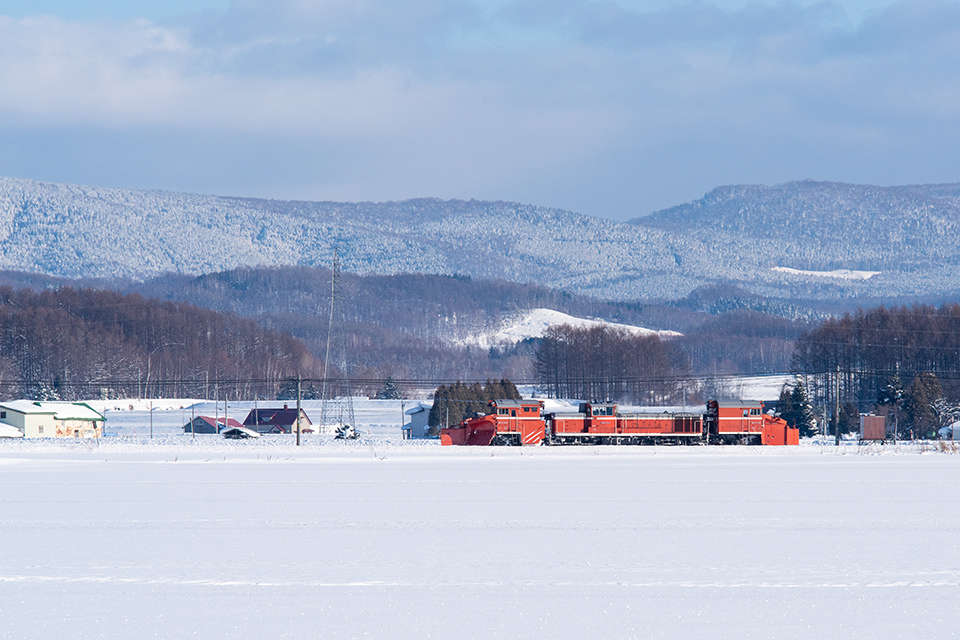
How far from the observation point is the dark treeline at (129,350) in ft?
445

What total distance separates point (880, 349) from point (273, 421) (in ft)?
223

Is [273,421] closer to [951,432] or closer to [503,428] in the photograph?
[503,428]

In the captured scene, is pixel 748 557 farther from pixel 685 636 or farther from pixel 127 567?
pixel 127 567

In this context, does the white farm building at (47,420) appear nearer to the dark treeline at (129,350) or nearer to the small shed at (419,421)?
the dark treeline at (129,350)

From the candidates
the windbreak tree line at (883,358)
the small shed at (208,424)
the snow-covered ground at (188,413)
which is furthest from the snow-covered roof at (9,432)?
the windbreak tree line at (883,358)

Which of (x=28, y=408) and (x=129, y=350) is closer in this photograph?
(x=28, y=408)

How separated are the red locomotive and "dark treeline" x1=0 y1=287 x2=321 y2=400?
200 feet

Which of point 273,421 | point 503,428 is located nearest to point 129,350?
point 273,421

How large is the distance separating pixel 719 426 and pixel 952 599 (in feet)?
157

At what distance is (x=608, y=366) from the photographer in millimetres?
145125

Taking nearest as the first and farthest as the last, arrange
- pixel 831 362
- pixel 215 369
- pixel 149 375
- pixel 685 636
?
pixel 685 636, pixel 831 362, pixel 149 375, pixel 215 369

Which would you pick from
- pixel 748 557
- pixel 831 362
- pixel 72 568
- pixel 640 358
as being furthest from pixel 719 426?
pixel 640 358

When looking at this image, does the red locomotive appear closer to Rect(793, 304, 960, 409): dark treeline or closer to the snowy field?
the snowy field

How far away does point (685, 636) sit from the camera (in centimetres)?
1180
